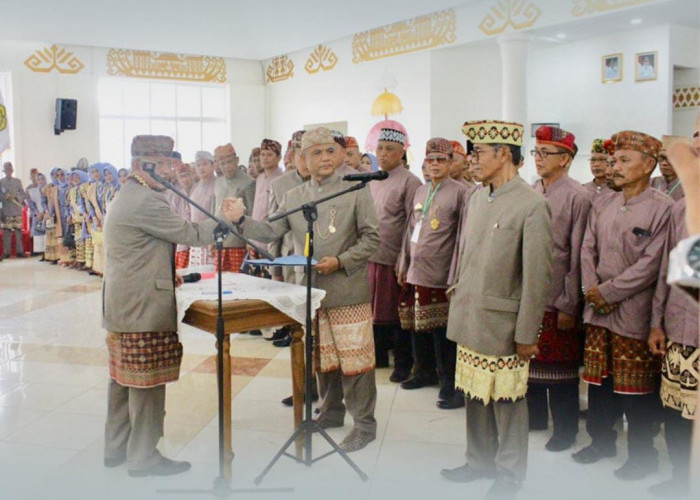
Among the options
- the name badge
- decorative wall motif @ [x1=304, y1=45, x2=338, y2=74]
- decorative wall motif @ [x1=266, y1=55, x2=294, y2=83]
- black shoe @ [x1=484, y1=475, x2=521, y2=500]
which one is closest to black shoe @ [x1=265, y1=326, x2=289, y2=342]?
the name badge

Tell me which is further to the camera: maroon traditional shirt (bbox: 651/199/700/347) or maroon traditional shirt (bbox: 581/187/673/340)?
maroon traditional shirt (bbox: 581/187/673/340)

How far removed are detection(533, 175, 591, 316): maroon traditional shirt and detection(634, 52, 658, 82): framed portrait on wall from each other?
24.5 feet

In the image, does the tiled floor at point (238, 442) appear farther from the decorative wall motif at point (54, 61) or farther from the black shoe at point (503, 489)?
the decorative wall motif at point (54, 61)

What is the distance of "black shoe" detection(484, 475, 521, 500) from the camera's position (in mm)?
2584

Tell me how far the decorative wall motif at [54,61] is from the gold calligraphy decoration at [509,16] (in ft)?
26.9

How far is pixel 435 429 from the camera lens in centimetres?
347

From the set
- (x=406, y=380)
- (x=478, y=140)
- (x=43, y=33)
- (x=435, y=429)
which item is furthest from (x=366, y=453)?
(x=43, y=33)

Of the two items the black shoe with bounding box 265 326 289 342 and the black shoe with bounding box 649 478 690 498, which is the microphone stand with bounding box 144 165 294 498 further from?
the black shoe with bounding box 265 326 289 342

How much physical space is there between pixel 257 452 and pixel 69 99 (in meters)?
11.8

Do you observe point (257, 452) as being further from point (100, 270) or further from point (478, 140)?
point (100, 270)

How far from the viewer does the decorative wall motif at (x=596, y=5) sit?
8.27 metres

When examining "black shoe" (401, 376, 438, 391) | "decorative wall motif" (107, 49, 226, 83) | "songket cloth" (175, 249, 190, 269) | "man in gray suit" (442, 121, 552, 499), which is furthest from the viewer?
"decorative wall motif" (107, 49, 226, 83)

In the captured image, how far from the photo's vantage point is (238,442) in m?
3.31

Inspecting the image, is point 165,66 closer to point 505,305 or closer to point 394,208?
point 394,208
